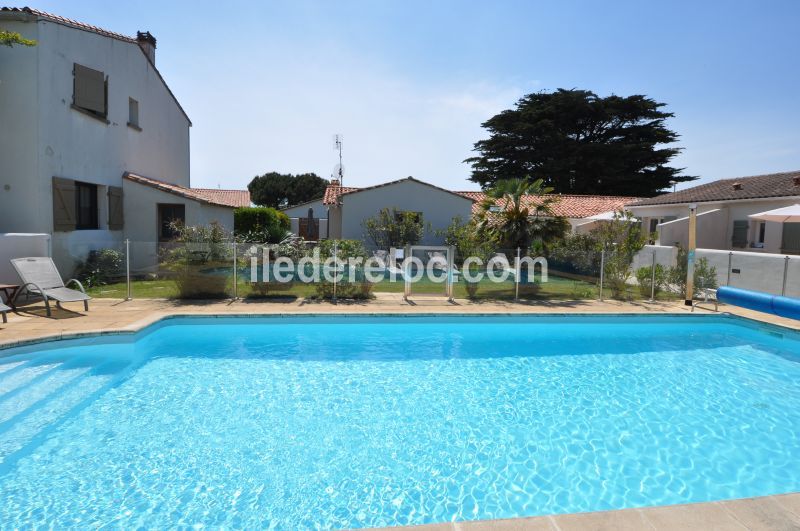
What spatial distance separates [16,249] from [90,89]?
249 inches

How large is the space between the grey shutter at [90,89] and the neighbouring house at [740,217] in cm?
2060

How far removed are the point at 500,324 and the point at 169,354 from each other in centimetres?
793

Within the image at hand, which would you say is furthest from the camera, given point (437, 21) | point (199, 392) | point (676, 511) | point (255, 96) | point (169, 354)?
point (255, 96)

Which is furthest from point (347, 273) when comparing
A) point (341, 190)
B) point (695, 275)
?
point (341, 190)

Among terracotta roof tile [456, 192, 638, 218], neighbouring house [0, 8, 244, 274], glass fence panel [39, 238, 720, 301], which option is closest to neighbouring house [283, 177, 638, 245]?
terracotta roof tile [456, 192, 638, 218]

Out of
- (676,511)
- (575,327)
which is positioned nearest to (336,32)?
(575,327)

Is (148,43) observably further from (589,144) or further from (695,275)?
(589,144)

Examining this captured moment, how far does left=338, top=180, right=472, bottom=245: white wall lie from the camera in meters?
23.4

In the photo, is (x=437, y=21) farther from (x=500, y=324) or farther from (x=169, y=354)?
(x=169, y=354)

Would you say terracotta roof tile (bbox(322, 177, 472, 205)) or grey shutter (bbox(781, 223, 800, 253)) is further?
terracotta roof tile (bbox(322, 177, 472, 205))

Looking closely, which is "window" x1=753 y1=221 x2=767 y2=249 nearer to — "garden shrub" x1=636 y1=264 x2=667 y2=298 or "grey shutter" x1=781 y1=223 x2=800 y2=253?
"grey shutter" x1=781 y1=223 x2=800 y2=253

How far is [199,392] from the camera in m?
7.37

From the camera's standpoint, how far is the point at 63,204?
44.9 feet

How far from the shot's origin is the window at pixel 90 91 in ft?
47.5
